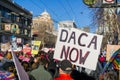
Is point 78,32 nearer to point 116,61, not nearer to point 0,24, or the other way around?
point 116,61

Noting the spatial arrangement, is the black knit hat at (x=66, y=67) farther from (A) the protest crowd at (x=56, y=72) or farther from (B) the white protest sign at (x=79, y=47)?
(B) the white protest sign at (x=79, y=47)

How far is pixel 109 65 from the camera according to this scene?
983 cm

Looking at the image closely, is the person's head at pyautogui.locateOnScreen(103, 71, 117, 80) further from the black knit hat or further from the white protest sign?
the black knit hat

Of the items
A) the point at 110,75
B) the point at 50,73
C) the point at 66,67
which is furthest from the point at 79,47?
the point at 110,75

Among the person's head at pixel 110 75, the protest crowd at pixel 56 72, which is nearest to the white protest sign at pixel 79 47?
the protest crowd at pixel 56 72

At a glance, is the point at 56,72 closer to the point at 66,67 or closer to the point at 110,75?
the point at 110,75

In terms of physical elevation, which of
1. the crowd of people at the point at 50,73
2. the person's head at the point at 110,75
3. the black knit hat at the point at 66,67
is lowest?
the person's head at the point at 110,75

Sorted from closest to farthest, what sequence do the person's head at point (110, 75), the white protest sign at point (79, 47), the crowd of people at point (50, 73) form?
1. the crowd of people at point (50, 73)
2. the white protest sign at point (79, 47)
3. the person's head at point (110, 75)

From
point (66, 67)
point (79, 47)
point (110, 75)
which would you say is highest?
point (79, 47)

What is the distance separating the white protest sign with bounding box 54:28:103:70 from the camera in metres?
8.35

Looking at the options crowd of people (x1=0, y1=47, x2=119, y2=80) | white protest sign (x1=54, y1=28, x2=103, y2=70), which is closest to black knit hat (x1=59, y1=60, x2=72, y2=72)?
crowd of people (x1=0, y1=47, x2=119, y2=80)

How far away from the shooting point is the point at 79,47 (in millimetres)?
8430

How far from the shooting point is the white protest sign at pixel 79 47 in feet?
27.4

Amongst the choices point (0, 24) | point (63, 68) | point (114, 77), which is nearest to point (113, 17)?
point (114, 77)
